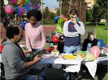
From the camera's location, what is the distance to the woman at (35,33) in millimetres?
2539

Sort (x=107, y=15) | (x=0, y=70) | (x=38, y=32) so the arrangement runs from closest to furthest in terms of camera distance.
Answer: (x=0, y=70) < (x=38, y=32) < (x=107, y=15)

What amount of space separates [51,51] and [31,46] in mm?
451

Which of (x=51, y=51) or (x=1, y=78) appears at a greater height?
(x=51, y=51)

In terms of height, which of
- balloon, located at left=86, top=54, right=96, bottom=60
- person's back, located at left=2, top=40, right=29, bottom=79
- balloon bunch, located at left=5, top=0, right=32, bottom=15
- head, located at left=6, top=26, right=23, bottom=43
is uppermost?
balloon bunch, located at left=5, top=0, right=32, bottom=15

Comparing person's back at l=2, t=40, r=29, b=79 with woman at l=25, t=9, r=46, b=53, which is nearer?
person's back at l=2, t=40, r=29, b=79

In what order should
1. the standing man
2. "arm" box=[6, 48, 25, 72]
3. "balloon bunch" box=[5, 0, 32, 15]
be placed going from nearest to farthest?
"arm" box=[6, 48, 25, 72] < the standing man < "balloon bunch" box=[5, 0, 32, 15]

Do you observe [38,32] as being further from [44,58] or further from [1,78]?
[1,78]

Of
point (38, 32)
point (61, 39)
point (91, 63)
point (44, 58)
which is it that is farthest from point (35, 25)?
point (61, 39)

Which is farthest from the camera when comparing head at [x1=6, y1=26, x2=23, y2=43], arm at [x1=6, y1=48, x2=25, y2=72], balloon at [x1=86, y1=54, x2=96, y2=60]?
balloon at [x1=86, y1=54, x2=96, y2=60]

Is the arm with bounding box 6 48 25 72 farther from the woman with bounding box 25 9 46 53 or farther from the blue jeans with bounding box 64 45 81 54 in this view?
the blue jeans with bounding box 64 45 81 54

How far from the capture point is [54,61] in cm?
242

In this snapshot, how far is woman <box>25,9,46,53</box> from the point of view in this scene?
2.54m

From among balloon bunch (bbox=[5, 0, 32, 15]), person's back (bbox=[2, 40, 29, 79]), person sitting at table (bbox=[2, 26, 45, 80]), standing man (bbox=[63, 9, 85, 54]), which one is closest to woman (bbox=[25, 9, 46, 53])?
standing man (bbox=[63, 9, 85, 54])

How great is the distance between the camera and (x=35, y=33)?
2605mm
